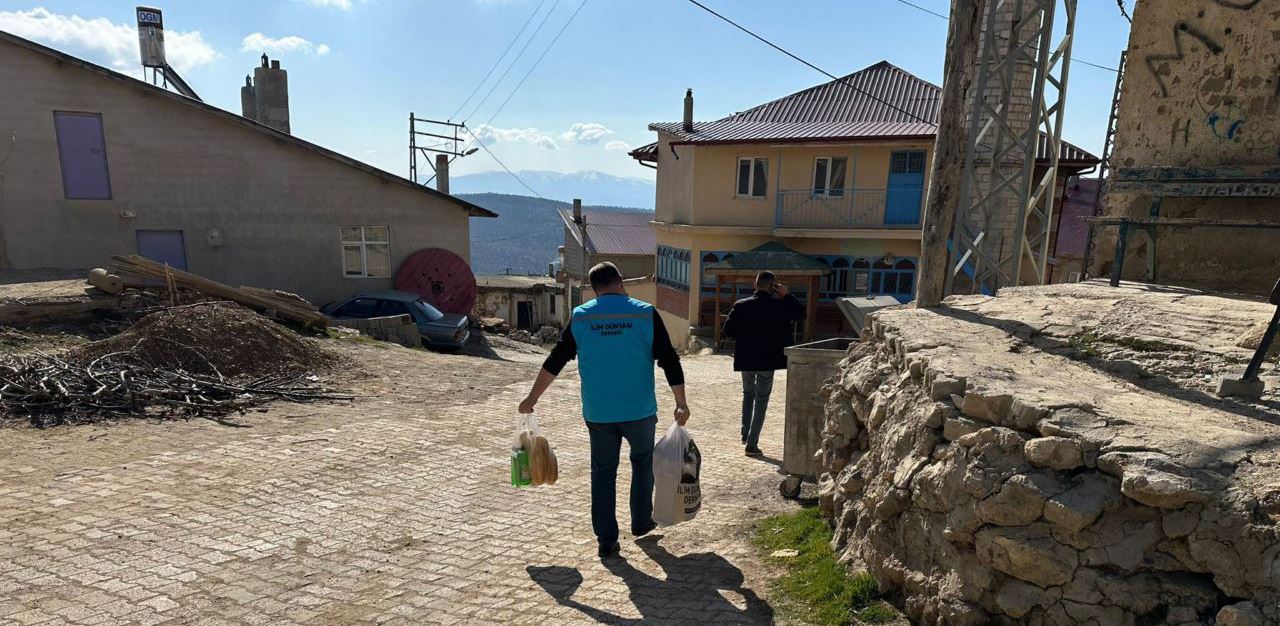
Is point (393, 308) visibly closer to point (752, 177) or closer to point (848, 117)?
point (752, 177)

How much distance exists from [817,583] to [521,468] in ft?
6.27

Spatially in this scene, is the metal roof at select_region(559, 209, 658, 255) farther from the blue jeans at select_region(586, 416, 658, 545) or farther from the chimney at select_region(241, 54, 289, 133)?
the blue jeans at select_region(586, 416, 658, 545)

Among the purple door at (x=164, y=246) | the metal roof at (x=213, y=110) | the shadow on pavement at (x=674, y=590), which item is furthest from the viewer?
the purple door at (x=164, y=246)

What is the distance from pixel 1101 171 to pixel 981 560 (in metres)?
19.2

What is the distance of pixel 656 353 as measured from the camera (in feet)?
13.1

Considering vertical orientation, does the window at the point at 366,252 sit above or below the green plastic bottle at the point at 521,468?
above

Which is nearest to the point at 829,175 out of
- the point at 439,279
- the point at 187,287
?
the point at 439,279

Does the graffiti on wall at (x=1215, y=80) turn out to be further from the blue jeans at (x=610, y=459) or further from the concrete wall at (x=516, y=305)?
the concrete wall at (x=516, y=305)

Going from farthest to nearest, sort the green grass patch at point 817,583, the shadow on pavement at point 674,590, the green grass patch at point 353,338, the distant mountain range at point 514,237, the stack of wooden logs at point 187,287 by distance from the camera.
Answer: the distant mountain range at point 514,237 → the green grass patch at point 353,338 → the stack of wooden logs at point 187,287 → the shadow on pavement at point 674,590 → the green grass patch at point 817,583

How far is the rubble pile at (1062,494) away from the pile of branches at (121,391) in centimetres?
655

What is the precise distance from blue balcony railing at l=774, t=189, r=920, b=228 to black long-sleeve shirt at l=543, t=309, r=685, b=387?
16892 millimetres

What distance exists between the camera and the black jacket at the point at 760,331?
6.21 metres

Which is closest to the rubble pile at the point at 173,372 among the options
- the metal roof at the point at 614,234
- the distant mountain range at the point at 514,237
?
the metal roof at the point at 614,234

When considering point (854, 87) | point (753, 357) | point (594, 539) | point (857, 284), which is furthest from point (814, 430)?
point (854, 87)
